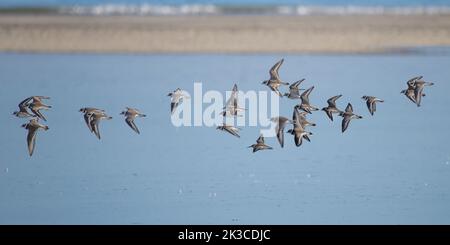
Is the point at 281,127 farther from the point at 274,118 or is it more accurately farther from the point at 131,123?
the point at 131,123

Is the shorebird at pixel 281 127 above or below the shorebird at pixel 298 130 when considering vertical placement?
above

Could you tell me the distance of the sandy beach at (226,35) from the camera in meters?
18.7

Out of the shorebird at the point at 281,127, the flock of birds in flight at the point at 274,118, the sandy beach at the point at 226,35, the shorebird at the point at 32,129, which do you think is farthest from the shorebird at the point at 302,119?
the sandy beach at the point at 226,35

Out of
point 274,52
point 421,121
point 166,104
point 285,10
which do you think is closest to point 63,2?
point 285,10

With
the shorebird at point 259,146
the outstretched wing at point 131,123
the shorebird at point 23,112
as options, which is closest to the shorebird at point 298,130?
the shorebird at point 259,146

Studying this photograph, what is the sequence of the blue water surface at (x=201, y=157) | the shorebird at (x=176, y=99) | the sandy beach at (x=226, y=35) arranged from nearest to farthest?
1. the blue water surface at (x=201, y=157)
2. the shorebird at (x=176, y=99)
3. the sandy beach at (x=226, y=35)

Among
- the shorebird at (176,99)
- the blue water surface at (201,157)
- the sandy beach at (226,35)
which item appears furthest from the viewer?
the sandy beach at (226,35)

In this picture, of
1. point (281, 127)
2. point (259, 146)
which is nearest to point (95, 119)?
point (259, 146)

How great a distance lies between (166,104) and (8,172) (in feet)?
9.77

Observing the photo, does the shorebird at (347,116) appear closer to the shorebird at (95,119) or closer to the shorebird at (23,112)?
the shorebird at (95,119)

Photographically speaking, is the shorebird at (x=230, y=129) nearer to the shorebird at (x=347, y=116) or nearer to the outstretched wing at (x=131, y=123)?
the outstretched wing at (x=131, y=123)

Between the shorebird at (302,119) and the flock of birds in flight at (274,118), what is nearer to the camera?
the shorebird at (302,119)

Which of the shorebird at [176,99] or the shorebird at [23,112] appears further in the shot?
the shorebird at [176,99]

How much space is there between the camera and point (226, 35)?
19266mm
